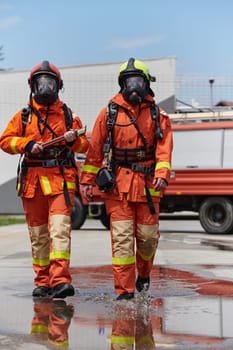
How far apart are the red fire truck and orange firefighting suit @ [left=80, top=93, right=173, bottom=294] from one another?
424 inches

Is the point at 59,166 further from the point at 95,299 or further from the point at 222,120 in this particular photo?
the point at 222,120

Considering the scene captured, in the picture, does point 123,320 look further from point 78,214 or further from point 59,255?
point 78,214

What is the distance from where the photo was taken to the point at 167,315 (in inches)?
239

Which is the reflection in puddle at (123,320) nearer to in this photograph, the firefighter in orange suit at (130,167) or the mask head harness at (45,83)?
the firefighter in orange suit at (130,167)

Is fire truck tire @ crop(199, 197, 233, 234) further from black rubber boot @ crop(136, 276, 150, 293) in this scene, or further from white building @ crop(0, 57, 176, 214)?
white building @ crop(0, 57, 176, 214)

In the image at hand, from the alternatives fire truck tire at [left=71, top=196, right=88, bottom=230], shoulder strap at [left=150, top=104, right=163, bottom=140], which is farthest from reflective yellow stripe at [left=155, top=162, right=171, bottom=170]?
fire truck tire at [left=71, top=196, right=88, bottom=230]

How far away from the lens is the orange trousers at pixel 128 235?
21.6 feet

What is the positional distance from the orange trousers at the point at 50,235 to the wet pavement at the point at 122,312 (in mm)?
231

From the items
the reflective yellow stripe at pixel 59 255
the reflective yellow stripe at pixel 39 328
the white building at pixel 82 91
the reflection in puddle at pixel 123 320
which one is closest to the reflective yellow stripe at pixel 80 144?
the reflective yellow stripe at pixel 59 255

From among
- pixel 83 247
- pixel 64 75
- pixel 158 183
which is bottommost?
pixel 83 247

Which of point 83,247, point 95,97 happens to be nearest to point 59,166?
point 83,247

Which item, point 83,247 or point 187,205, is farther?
point 187,205

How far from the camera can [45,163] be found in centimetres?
698

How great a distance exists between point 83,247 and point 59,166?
622cm
